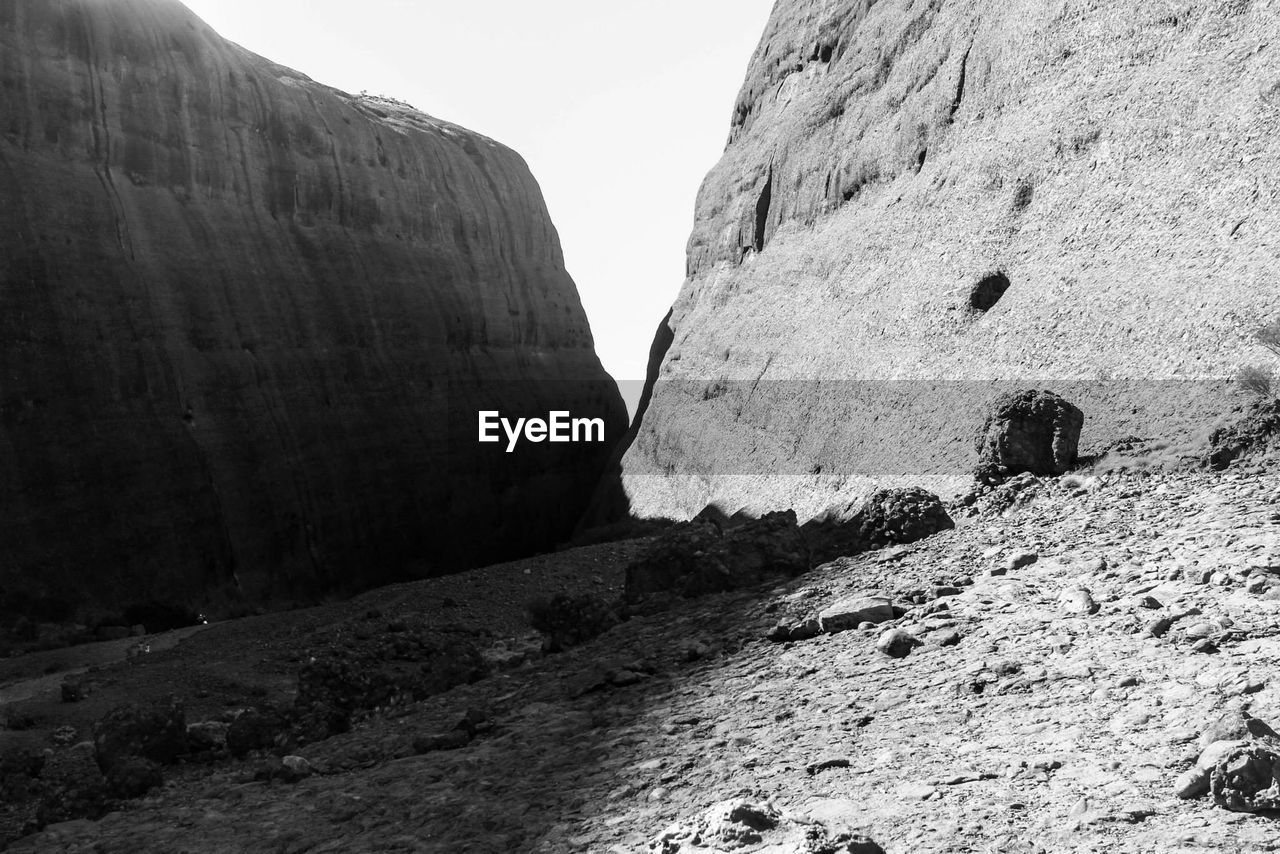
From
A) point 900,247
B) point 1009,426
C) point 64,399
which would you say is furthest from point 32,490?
point 1009,426

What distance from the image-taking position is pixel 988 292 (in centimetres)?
1169

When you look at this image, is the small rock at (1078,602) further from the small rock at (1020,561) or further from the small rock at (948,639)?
the small rock at (1020,561)

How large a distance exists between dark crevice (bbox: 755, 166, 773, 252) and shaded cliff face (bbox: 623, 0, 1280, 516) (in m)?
0.04

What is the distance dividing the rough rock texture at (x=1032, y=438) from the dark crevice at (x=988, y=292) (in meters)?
3.55

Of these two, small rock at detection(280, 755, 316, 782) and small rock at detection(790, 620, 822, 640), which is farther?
small rock at detection(790, 620, 822, 640)

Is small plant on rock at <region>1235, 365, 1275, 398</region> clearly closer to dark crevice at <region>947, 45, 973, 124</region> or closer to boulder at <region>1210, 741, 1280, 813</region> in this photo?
boulder at <region>1210, 741, 1280, 813</region>

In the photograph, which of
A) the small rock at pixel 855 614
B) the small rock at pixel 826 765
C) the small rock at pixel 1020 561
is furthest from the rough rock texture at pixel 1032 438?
the small rock at pixel 826 765

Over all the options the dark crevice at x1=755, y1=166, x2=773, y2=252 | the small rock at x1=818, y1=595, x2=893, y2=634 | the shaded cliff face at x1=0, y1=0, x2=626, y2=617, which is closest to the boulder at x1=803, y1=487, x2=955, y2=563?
the small rock at x1=818, y1=595, x2=893, y2=634

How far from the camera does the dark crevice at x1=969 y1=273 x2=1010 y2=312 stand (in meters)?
11.6

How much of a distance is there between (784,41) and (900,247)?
835 cm

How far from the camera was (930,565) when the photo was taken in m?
6.33

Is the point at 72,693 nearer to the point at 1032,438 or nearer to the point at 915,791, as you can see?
the point at 1032,438

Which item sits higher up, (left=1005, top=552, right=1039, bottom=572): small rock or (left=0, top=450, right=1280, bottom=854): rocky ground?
(left=1005, top=552, right=1039, bottom=572): small rock

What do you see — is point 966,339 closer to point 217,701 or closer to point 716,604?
point 716,604
